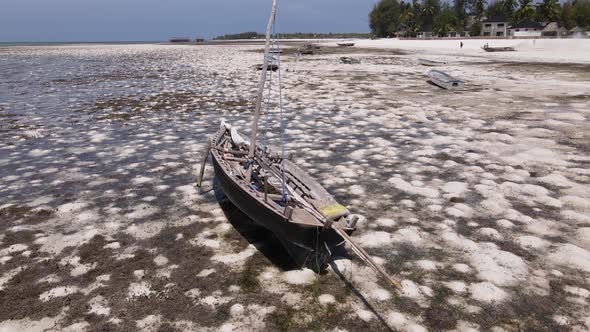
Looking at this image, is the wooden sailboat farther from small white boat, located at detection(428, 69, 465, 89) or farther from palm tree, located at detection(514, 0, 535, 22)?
palm tree, located at detection(514, 0, 535, 22)

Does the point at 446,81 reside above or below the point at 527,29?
below

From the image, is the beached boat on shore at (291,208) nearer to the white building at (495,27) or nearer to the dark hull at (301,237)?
the dark hull at (301,237)

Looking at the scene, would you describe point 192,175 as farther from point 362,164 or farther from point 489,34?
point 489,34

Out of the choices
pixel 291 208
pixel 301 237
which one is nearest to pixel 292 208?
pixel 291 208

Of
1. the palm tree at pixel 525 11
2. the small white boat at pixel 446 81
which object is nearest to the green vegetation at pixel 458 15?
the palm tree at pixel 525 11

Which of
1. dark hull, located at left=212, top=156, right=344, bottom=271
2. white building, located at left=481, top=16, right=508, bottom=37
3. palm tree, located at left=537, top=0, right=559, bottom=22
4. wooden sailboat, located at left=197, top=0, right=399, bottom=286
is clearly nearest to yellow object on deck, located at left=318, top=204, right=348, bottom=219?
wooden sailboat, located at left=197, top=0, right=399, bottom=286

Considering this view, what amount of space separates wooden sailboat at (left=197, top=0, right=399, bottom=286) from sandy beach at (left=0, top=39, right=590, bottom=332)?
0.51 metres

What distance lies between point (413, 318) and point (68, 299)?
3943 mm

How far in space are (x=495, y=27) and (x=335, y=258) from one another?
103 m

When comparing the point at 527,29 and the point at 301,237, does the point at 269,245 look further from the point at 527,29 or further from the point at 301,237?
the point at 527,29

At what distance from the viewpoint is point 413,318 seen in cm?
428

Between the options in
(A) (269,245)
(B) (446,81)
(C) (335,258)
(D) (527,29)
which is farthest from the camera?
(D) (527,29)

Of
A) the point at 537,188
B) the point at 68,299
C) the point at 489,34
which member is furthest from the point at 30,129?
the point at 489,34

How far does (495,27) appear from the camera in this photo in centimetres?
9150
